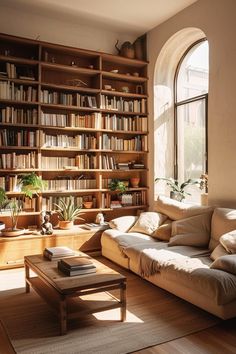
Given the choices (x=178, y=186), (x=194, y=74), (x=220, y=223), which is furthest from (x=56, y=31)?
(x=220, y=223)

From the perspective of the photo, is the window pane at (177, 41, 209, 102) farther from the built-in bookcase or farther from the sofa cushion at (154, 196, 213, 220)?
the sofa cushion at (154, 196, 213, 220)

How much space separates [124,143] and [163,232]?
1754 mm

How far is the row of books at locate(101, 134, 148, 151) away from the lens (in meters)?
5.16

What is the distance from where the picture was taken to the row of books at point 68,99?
4.73 m

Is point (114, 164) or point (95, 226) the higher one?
point (114, 164)

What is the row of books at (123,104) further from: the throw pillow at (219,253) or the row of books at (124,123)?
the throw pillow at (219,253)

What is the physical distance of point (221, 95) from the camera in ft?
13.4

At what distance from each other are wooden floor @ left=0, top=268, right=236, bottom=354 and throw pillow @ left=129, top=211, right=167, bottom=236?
5.64 ft

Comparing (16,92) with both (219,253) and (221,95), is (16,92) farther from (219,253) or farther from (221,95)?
(219,253)

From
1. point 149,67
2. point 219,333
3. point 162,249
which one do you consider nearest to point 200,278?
point 219,333

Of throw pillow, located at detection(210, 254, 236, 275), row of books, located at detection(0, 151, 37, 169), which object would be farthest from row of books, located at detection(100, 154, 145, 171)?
throw pillow, located at detection(210, 254, 236, 275)

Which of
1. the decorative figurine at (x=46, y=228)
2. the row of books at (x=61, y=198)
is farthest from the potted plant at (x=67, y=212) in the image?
the decorative figurine at (x=46, y=228)

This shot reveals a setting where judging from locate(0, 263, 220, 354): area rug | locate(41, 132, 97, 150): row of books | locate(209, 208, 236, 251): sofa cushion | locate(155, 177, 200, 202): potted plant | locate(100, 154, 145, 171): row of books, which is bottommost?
locate(0, 263, 220, 354): area rug

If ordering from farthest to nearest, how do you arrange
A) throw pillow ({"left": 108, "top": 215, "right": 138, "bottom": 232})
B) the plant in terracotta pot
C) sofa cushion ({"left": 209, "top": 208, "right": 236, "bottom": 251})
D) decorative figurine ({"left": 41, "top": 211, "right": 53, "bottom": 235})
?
the plant in terracotta pot
throw pillow ({"left": 108, "top": 215, "right": 138, "bottom": 232})
decorative figurine ({"left": 41, "top": 211, "right": 53, "bottom": 235})
sofa cushion ({"left": 209, "top": 208, "right": 236, "bottom": 251})
